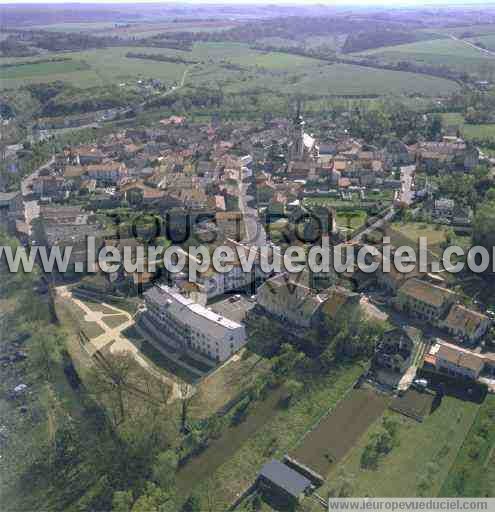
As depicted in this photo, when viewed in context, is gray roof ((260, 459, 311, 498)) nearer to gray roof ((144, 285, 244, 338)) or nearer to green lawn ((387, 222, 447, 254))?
gray roof ((144, 285, 244, 338))

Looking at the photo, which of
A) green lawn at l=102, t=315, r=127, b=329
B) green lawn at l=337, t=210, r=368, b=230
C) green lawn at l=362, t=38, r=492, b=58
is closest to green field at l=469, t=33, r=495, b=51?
green lawn at l=362, t=38, r=492, b=58

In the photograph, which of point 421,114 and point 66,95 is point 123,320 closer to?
point 421,114

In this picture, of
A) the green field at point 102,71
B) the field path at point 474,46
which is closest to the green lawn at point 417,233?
the green field at point 102,71

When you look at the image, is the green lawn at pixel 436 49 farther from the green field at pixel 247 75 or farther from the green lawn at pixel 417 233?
the green lawn at pixel 417 233

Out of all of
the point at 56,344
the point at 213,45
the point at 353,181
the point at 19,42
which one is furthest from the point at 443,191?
the point at 19,42

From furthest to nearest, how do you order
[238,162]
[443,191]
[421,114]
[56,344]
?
[421,114] < [238,162] < [443,191] < [56,344]

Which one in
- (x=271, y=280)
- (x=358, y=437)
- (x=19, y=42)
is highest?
(x=19, y=42)
